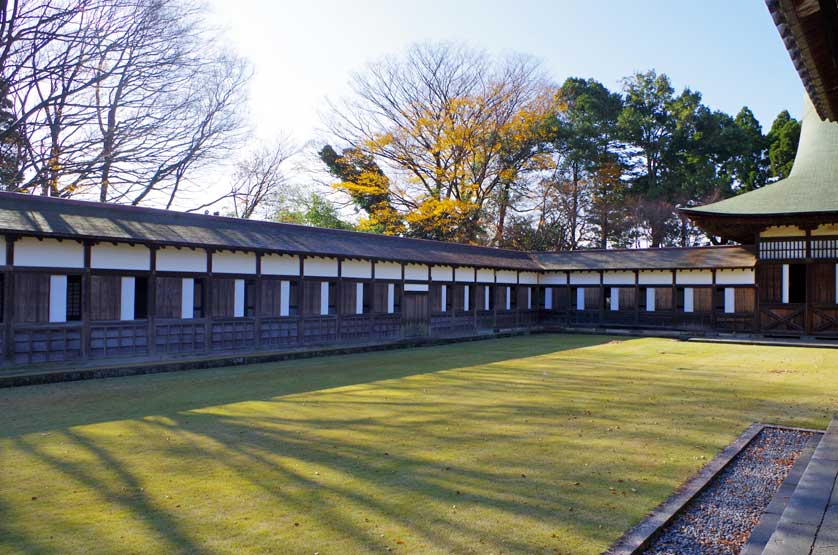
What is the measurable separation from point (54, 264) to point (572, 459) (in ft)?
39.9

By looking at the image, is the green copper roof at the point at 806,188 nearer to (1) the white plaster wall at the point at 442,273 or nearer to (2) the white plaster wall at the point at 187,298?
(1) the white plaster wall at the point at 442,273

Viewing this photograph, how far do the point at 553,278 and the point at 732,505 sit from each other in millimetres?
26450

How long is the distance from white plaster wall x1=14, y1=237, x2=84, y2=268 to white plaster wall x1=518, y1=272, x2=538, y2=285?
2064cm

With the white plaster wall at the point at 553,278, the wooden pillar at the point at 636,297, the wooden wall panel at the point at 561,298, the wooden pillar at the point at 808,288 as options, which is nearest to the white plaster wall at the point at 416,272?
the white plaster wall at the point at 553,278

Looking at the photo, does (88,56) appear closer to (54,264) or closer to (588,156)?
(54,264)

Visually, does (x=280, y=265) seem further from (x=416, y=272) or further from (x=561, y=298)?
(x=561, y=298)

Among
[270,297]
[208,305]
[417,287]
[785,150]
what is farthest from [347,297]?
[785,150]

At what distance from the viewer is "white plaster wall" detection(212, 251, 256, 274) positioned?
16688 mm

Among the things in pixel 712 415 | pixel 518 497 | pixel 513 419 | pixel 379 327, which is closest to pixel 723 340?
pixel 379 327

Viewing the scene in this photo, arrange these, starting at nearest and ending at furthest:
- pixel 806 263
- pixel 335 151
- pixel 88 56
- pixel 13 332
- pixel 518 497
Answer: pixel 518 497, pixel 13 332, pixel 88 56, pixel 806 263, pixel 335 151

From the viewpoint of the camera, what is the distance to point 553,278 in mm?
31250

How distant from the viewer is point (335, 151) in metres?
39.9

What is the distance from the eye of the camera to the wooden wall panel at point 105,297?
14055 mm

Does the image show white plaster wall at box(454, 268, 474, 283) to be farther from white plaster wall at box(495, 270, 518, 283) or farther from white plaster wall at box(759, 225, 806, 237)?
white plaster wall at box(759, 225, 806, 237)
